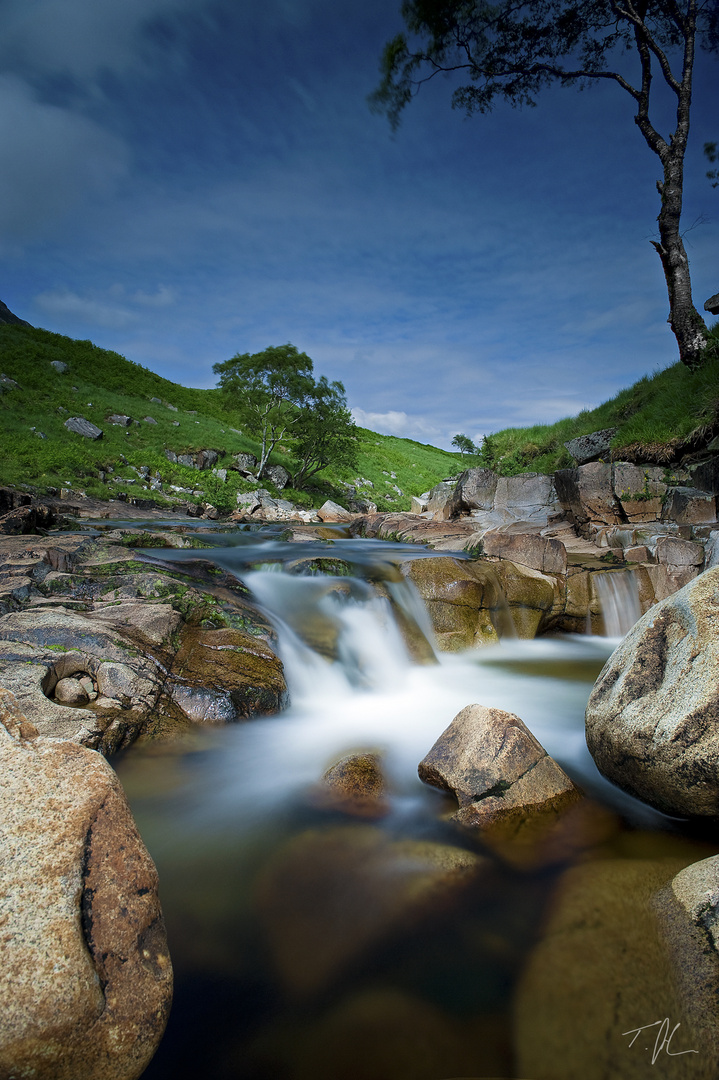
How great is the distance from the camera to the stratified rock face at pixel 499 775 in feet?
11.3

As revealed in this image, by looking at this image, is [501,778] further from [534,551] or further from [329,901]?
[534,551]

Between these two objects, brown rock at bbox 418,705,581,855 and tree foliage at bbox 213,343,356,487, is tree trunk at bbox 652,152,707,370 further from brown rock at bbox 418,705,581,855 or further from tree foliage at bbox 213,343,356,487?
tree foliage at bbox 213,343,356,487

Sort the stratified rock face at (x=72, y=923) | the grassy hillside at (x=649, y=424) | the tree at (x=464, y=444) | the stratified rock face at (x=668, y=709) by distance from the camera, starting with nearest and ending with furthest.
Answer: the stratified rock face at (x=72, y=923)
the stratified rock face at (x=668, y=709)
the grassy hillside at (x=649, y=424)
the tree at (x=464, y=444)

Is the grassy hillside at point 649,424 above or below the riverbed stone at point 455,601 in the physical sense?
above

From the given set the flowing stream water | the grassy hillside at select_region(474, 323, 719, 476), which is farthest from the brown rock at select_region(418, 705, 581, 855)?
the grassy hillside at select_region(474, 323, 719, 476)

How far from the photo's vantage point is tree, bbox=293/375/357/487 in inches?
1280

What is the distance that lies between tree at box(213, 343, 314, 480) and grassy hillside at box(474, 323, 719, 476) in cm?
1888

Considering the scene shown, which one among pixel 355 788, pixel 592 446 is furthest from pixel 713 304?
pixel 355 788

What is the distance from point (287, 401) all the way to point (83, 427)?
13.6m

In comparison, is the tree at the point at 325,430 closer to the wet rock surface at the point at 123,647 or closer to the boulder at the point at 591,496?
the boulder at the point at 591,496

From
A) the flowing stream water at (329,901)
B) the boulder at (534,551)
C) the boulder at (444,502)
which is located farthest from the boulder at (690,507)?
the boulder at (444,502)

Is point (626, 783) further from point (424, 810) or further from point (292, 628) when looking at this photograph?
point (292, 628)

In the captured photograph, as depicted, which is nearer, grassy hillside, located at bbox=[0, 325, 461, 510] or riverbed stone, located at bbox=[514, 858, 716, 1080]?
riverbed stone, located at bbox=[514, 858, 716, 1080]
